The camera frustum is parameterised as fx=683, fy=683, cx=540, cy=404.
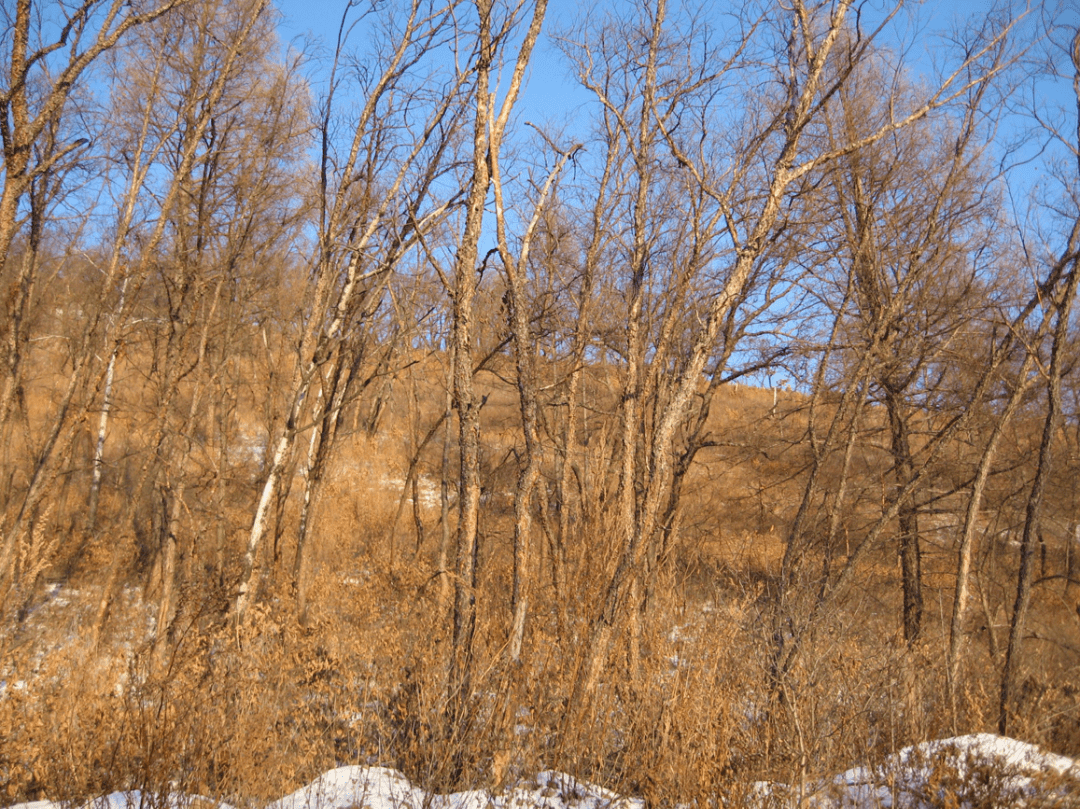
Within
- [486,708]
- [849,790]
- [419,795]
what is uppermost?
[486,708]

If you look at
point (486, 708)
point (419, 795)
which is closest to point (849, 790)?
point (486, 708)

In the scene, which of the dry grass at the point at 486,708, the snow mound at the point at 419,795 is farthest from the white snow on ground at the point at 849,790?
the dry grass at the point at 486,708

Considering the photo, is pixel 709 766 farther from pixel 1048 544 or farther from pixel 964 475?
pixel 1048 544

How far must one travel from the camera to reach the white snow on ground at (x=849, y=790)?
14.7 feet

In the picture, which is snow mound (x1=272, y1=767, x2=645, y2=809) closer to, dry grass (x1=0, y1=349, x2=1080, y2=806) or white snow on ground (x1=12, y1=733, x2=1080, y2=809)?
white snow on ground (x1=12, y1=733, x2=1080, y2=809)

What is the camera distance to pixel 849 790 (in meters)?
4.90

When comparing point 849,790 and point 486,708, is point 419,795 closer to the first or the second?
point 486,708

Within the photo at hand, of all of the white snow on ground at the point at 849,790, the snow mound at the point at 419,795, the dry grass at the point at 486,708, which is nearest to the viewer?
the white snow on ground at the point at 849,790

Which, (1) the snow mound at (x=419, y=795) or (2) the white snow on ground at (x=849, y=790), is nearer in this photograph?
(2) the white snow on ground at (x=849, y=790)

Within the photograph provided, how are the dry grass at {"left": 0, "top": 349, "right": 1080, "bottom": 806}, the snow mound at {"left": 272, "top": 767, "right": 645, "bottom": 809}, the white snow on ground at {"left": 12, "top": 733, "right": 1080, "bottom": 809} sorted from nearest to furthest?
the white snow on ground at {"left": 12, "top": 733, "right": 1080, "bottom": 809} < the snow mound at {"left": 272, "top": 767, "right": 645, "bottom": 809} < the dry grass at {"left": 0, "top": 349, "right": 1080, "bottom": 806}

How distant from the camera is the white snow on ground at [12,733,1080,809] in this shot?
448 cm

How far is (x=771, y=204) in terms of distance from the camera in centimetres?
616

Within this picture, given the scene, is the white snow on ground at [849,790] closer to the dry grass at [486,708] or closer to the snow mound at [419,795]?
the snow mound at [419,795]

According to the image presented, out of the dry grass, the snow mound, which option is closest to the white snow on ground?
the snow mound
